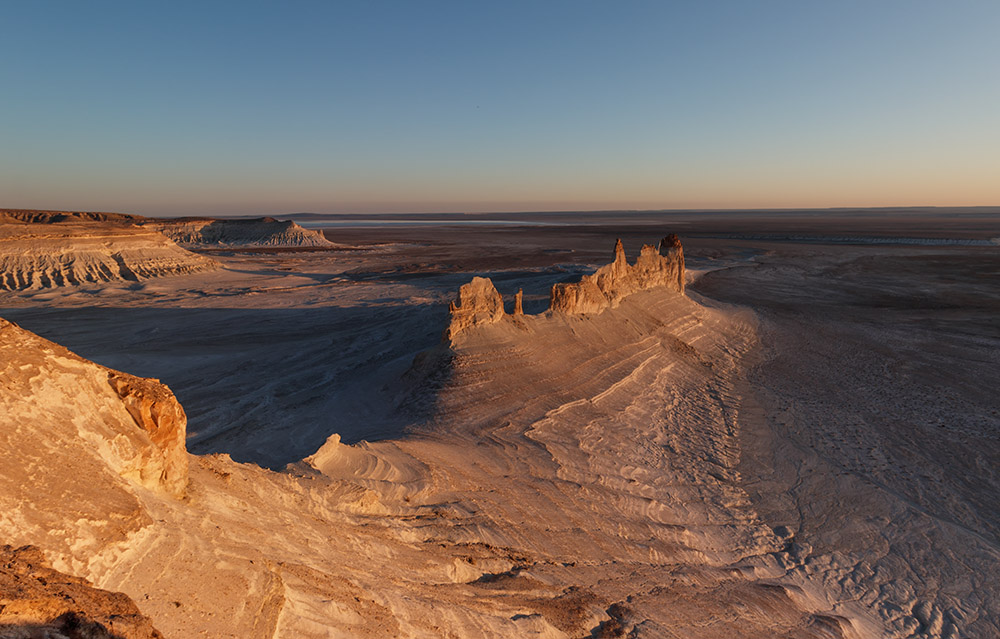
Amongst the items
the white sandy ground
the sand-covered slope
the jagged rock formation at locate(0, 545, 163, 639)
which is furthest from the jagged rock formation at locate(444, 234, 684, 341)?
the jagged rock formation at locate(0, 545, 163, 639)

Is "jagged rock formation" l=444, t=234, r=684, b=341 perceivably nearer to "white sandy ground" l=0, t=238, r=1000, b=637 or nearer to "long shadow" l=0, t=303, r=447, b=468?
"white sandy ground" l=0, t=238, r=1000, b=637

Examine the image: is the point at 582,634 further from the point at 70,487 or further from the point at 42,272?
the point at 42,272

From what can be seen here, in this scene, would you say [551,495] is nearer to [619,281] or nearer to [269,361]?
[269,361]

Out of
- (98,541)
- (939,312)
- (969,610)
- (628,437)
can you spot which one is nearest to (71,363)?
(98,541)

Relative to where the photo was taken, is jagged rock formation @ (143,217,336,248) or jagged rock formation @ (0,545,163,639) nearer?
jagged rock formation @ (0,545,163,639)

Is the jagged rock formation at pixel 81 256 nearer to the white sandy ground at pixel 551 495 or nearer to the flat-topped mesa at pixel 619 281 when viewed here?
the white sandy ground at pixel 551 495

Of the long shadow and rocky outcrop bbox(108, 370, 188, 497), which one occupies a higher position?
rocky outcrop bbox(108, 370, 188, 497)

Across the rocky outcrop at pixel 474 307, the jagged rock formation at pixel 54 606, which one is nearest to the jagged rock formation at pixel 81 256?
the rocky outcrop at pixel 474 307

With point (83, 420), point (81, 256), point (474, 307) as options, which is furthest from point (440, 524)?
point (81, 256)
